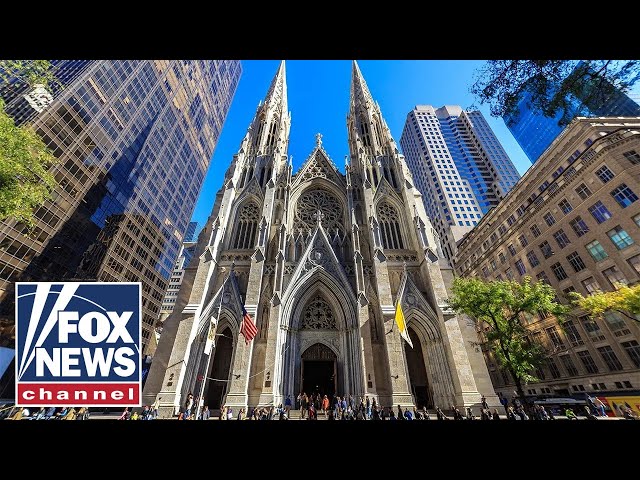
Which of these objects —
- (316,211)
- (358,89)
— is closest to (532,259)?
(316,211)

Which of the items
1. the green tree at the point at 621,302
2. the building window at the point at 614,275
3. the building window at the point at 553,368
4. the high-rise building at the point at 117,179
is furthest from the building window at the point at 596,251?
the high-rise building at the point at 117,179

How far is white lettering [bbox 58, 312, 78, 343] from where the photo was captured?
464 cm

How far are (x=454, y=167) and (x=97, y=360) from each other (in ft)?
253

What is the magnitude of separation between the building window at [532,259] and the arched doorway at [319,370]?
944 inches

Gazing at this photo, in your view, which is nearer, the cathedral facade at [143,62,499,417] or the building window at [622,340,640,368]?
the cathedral facade at [143,62,499,417]

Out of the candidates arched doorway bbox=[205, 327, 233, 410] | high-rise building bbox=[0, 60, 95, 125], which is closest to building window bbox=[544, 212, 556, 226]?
arched doorway bbox=[205, 327, 233, 410]

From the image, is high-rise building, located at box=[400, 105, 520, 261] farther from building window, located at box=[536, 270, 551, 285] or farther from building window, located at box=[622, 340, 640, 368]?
building window, located at box=[622, 340, 640, 368]

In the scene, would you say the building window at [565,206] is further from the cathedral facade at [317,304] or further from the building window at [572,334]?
the cathedral facade at [317,304]

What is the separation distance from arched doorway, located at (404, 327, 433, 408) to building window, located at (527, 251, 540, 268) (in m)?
17.9

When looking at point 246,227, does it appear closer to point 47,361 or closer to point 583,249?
point 47,361

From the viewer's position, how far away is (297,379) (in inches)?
755

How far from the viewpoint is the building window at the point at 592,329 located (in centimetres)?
2183
